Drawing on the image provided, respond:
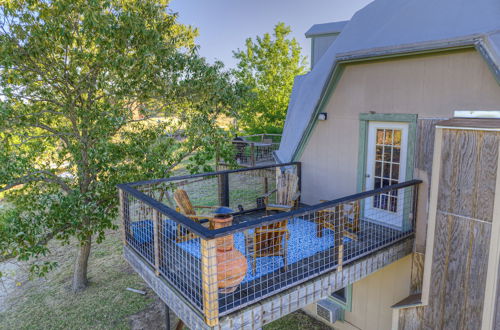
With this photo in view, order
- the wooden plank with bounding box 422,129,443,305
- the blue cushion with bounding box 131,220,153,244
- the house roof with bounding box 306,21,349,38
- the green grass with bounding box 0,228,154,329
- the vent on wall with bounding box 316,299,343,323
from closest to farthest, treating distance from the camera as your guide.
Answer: the wooden plank with bounding box 422,129,443,305 → the blue cushion with bounding box 131,220,153,244 → the vent on wall with bounding box 316,299,343,323 → the green grass with bounding box 0,228,154,329 → the house roof with bounding box 306,21,349,38

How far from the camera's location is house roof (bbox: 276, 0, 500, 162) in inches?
179

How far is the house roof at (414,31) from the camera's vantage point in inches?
179

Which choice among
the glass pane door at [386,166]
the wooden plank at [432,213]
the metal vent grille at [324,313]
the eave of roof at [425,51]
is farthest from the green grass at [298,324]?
the eave of roof at [425,51]

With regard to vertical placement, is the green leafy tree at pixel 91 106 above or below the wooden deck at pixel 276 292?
above

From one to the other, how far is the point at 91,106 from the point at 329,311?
7.00 m

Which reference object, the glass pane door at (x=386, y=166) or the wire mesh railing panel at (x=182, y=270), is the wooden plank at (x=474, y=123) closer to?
the glass pane door at (x=386, y=166)

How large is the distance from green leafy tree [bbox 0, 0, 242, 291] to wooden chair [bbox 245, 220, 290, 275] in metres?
3.64

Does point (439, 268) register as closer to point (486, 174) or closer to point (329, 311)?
point (486, 174)

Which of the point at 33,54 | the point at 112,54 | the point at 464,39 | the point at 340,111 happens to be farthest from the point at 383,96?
the point at 33,54

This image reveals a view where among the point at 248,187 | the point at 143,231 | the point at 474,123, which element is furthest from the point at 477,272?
the point at 248,187

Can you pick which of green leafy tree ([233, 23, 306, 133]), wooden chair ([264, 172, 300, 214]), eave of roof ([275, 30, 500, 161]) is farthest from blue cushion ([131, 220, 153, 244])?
green leafy tree ([233, 23, 306, 133])

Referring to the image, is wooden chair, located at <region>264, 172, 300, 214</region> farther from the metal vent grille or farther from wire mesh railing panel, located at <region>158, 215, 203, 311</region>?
the metal vent grille

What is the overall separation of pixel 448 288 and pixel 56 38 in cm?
789

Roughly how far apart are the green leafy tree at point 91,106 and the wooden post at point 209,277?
14.0ft
